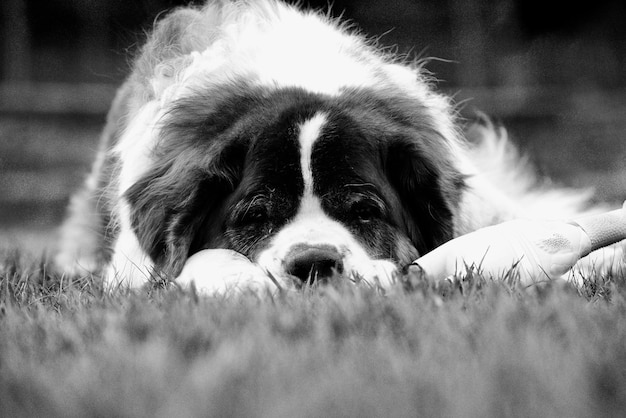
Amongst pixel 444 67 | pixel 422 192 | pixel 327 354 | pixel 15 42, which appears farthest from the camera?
pixel 444 67

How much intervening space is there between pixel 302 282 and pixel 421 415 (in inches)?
41.9

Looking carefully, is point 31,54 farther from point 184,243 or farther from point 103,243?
point 184,243

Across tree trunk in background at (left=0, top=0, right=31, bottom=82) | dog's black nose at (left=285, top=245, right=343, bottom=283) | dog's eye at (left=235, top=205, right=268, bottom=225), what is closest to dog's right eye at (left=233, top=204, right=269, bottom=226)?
dog's eye at (left=235, top=205, right=268, bottom=225)

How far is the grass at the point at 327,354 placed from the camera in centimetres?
112

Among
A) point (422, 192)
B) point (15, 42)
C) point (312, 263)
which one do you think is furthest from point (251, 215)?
point (15, 42)

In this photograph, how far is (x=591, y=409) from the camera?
3.56 ft

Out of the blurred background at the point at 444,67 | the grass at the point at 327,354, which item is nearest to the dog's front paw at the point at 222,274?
the grass at the point at 327,354

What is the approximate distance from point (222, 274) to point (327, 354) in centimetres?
92

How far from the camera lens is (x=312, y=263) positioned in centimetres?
215

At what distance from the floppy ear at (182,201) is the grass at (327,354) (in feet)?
1.87

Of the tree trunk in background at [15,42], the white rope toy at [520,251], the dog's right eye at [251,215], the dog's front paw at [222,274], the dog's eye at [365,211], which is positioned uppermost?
the white rope toy at [520,251]

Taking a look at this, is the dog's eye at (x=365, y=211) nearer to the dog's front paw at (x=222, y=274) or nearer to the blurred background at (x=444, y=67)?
the dog's front paw at (x=222, y=274)

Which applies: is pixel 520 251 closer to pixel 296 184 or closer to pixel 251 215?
pixel 296 184

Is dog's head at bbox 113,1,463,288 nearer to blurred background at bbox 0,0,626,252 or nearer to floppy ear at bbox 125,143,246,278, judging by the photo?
floppy ear at bbox 125,143,246,278
